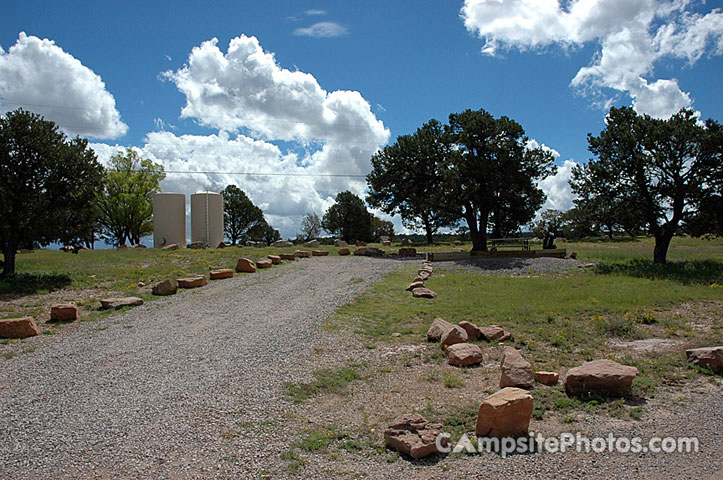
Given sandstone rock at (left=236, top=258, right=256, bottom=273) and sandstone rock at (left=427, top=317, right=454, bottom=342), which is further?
sandstone rock at (left=236, top=258, right=256, bottom=273)

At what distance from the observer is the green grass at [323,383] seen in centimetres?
654

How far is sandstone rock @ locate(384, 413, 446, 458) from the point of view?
15.9 feet

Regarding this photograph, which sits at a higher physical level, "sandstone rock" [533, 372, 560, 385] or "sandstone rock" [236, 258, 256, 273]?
"sandstone rock" [236, 258, 256, 273]

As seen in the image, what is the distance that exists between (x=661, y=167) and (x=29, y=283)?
86.4 ft

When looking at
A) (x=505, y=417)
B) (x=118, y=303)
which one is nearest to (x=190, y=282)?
(x=118, y=303)

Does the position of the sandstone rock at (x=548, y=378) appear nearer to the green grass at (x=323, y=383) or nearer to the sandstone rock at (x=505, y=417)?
the sandstone rock at (x=505, y=417)

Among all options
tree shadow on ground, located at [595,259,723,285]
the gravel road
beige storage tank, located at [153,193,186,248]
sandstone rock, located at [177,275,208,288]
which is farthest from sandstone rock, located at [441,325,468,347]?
beige storage tank, located at [153,193,186,248]

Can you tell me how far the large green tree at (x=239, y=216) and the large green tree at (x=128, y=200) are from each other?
13737 mm

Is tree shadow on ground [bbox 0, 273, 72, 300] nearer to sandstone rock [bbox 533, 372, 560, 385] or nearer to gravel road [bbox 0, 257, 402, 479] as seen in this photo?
gravel road [bbox 0, 257, 402, 479]

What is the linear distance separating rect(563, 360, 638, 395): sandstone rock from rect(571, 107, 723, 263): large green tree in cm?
1773

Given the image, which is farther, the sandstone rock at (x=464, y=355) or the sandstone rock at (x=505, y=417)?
the sandstone rock at (x=464, y=355)

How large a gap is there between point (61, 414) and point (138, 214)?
46678 mm

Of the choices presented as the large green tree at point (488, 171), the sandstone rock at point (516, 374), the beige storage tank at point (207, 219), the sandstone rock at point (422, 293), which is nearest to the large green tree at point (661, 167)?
the large green tree at point (488, 171)

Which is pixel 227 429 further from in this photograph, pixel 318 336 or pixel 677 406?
pixel 677 406
